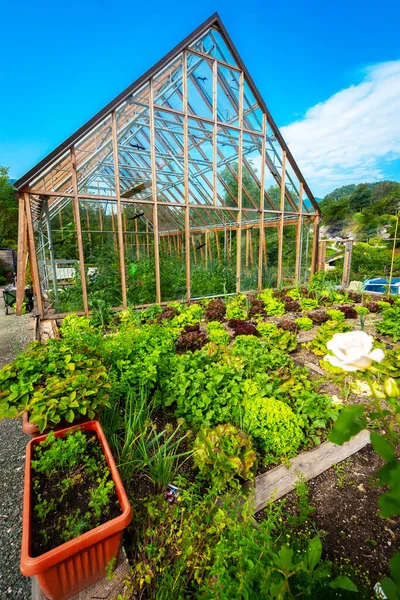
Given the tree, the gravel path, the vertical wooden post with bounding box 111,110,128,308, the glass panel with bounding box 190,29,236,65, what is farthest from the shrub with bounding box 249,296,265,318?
the tree

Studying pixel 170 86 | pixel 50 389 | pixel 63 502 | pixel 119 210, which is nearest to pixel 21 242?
pixel 119 210

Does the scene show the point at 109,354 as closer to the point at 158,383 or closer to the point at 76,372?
the point at 158,383

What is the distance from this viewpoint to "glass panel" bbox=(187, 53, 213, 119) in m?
5.96

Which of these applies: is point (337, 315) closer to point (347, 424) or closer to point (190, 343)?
point (190, 343)

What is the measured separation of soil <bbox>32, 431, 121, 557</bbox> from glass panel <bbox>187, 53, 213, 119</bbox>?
6.99 m

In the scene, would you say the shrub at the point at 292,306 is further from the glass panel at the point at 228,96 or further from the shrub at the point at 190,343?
the glass panel at the point at 228,96

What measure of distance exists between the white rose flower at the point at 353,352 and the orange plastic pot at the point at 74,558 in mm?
1266

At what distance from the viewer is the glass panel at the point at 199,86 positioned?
19.5 feet

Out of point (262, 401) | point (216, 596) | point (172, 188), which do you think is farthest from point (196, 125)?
point (216, 596)

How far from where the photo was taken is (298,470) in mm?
1920

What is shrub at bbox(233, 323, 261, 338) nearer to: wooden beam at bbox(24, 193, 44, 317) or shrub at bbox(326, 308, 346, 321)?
shrub at bbox(326, 308, 346, 321)

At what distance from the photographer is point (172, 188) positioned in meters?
7.82

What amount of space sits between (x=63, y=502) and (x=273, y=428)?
4.73 feet

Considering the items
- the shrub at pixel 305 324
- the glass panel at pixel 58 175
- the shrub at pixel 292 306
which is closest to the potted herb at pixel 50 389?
the shrub at pixel 305 324
